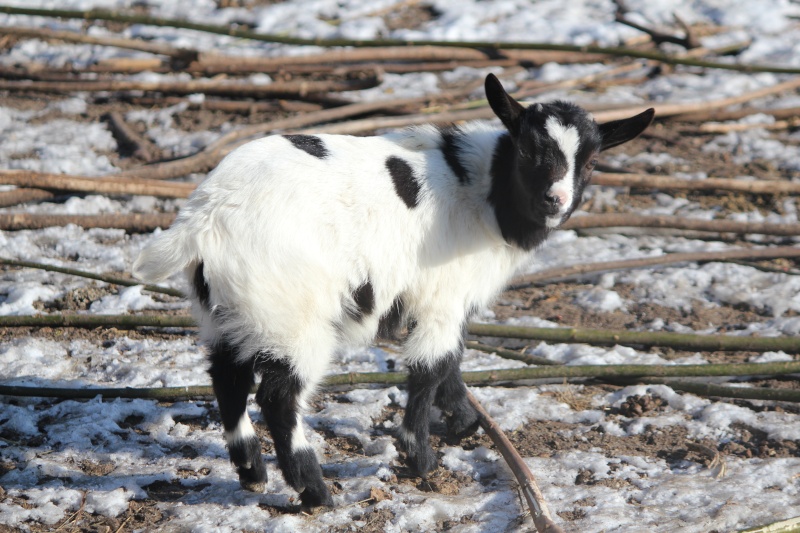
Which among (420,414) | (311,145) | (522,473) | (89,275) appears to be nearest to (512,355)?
(420,414)

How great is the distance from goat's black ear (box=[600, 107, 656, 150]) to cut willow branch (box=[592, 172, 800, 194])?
9.71ft

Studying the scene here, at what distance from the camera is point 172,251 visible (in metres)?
3.55

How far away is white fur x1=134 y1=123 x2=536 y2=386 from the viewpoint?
3.55 meters

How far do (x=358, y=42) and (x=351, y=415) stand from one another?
17.8ft

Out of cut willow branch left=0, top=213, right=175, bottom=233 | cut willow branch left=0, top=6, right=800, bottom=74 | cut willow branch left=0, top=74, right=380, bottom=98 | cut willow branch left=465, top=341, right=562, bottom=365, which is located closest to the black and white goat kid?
cut willow branch left=465, top=341, right=562, bottom=365

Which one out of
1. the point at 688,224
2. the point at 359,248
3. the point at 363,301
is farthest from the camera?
the point at 688,224

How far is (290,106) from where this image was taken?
8.54 meters

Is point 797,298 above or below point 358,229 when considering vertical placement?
below

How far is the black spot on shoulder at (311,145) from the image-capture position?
3.89 metres

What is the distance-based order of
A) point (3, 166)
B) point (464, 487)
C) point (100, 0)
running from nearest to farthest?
point (464, 487) → point (3, 166) → point (100, 0)

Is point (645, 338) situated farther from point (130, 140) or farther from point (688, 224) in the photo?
point (130, 140)

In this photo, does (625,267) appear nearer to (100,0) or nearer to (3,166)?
(3,166)

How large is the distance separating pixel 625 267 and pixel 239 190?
3721 millimetres

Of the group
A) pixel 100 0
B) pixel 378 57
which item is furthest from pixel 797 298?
pixel 100 0
